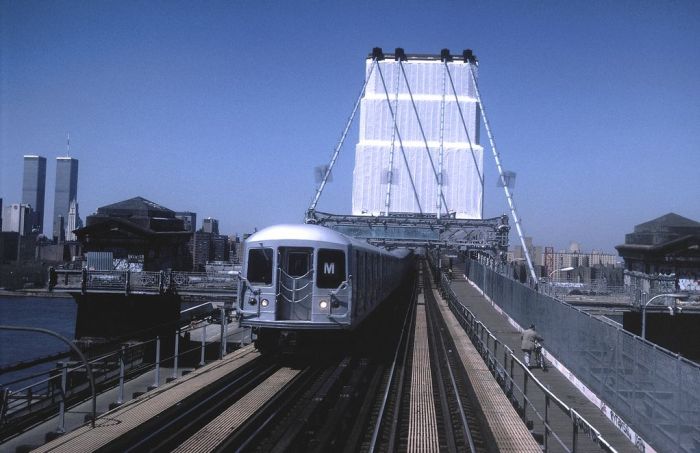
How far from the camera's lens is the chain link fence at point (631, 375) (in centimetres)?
778

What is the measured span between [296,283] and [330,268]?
0.79 metres

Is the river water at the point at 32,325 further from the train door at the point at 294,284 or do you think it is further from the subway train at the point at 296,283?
the train door at the point at 294,284

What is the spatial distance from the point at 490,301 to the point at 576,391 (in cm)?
1957

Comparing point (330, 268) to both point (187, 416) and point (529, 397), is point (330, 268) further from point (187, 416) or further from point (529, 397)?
point (187, 416)

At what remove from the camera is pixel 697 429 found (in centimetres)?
737

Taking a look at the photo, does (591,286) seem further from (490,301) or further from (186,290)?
(186,290)

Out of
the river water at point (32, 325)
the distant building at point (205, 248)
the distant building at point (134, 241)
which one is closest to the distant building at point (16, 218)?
the distant building at point (205, 248)

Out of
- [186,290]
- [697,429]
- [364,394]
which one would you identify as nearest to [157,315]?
[186,290]

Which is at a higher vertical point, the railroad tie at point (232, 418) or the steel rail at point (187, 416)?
the steel rail at point (187, 416)

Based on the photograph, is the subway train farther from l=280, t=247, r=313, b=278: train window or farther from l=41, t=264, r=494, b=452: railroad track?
l=41, t=264, r=494, b=452: railroad track

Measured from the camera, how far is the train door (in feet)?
45.0

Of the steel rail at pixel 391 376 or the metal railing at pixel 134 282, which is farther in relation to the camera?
the metal railing at pixel 134 282

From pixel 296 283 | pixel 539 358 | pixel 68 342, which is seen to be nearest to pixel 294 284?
pixel 296 283

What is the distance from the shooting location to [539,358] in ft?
52.1
